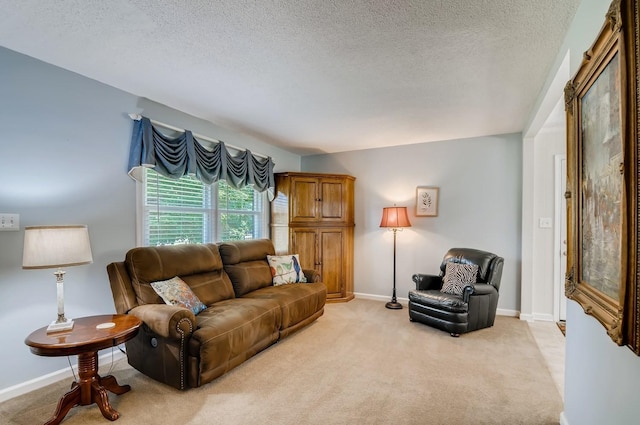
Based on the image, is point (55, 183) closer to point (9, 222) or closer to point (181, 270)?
point (9, 222)

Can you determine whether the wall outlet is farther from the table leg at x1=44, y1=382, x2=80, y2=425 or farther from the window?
the table leg at x1=44, y1=382, x2=80, y2=425

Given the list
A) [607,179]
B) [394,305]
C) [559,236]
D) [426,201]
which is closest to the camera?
[607,179]

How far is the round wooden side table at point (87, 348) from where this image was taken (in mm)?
1868

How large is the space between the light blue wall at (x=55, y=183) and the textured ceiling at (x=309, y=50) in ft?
0.61

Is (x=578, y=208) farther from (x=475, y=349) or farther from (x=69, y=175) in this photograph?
(x=69, y=175)

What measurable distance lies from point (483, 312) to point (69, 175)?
4.19 m

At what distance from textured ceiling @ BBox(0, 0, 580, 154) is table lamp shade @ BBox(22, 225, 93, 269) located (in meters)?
1.24

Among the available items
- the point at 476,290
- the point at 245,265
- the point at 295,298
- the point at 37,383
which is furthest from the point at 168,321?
the point at 476,290

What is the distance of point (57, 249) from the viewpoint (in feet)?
6.72

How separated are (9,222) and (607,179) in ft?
11.2

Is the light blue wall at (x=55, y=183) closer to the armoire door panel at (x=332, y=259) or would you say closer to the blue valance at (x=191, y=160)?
the blue valance at (x=191, y=160)

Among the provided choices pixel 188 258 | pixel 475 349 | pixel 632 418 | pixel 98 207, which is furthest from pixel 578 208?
pixel 98 207

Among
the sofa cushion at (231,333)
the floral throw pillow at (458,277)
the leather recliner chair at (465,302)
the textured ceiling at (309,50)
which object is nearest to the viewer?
the textured ceiling at (309,50)

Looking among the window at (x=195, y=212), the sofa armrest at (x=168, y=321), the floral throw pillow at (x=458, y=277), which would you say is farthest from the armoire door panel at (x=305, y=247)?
the sofa armrest at (x=168, y=321)
